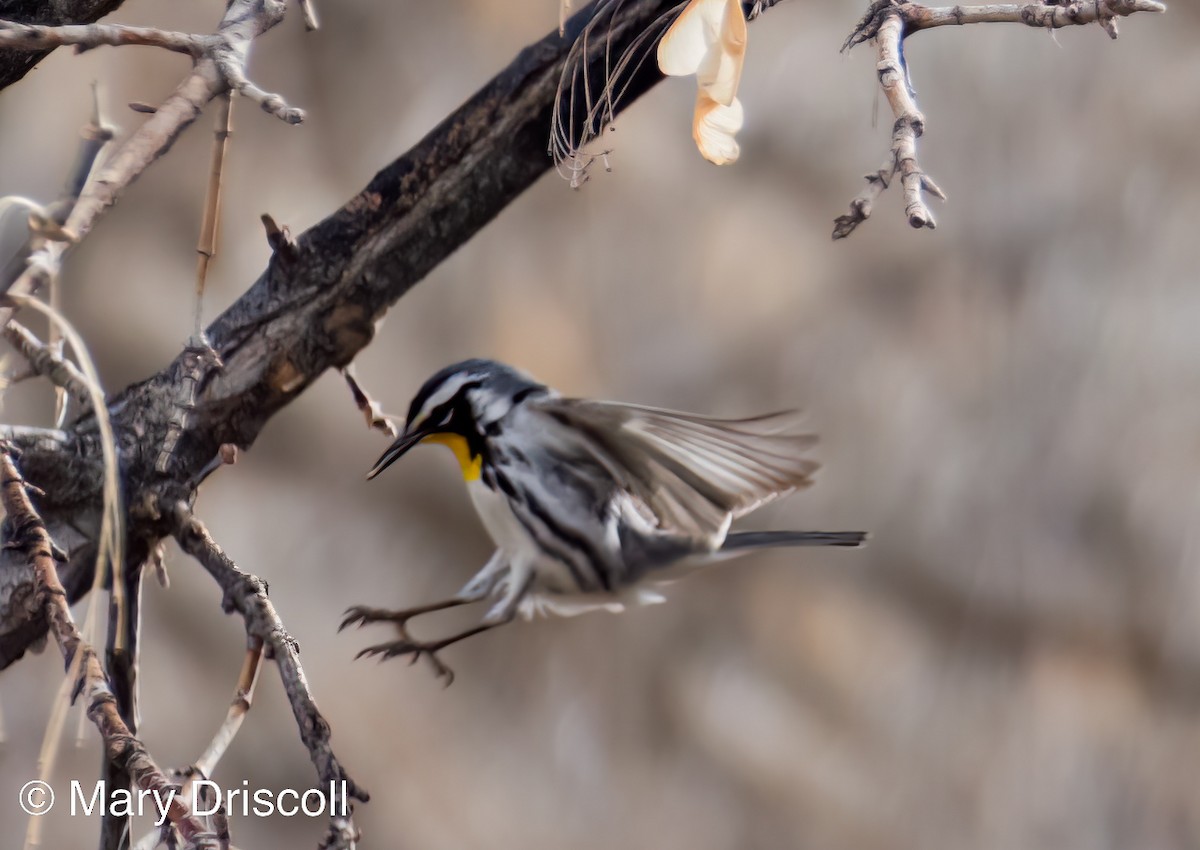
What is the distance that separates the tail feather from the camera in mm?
324

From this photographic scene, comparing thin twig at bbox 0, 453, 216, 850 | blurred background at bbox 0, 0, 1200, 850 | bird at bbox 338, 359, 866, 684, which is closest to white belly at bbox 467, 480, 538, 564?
bird at bbox 338, 359, 866, 684

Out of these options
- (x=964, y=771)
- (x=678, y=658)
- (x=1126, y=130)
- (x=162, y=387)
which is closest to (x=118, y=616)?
(x=162, y=387)

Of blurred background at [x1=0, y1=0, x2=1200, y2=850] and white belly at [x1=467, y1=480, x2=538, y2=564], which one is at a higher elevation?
blurred background at [x1=0, y1=0, x2=1200, y2=850]

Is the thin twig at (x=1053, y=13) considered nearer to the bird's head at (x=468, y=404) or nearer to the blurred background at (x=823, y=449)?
the bird's head at (x=468, y=404)

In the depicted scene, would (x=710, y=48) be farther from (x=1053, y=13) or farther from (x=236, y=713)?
(x=236, y=713)

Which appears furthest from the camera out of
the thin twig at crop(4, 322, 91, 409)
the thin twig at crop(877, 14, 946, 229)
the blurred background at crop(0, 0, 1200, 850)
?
the blurred background at crop(0, 0, 1200, 850)

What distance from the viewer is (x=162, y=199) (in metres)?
1.01

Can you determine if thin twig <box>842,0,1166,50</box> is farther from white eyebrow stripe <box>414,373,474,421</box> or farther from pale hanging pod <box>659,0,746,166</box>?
white eyebrow stripe <box>414,373,474,421</box>

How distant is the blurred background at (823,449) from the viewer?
3.34 ft

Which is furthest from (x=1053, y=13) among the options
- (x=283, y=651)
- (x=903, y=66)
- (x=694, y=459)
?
(x=283, y=651)

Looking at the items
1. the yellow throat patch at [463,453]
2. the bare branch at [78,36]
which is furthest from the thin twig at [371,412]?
the bare branch at [78,36]

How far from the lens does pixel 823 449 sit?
0.99 m

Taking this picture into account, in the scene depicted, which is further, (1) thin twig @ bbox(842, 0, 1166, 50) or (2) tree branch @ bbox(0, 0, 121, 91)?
(2) tree branch @ bbox(0, 0, 121, 91)

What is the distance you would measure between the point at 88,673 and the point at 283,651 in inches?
2.1
